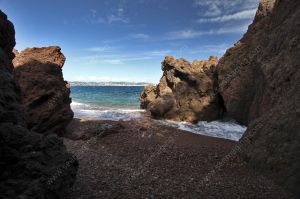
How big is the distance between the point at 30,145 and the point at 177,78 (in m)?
26.1

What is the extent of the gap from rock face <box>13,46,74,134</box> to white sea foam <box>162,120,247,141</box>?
32.1ft

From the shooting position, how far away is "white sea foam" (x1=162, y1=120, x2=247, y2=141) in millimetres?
19891

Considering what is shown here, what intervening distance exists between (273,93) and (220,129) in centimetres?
932

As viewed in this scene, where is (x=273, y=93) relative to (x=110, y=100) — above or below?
above

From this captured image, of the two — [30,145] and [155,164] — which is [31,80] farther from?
[30,145]

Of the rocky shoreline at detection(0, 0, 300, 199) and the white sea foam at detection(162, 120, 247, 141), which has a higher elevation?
the rocky shoreline at detection(0, 0, 300, 199)

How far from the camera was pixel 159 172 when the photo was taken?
1002 centimetres

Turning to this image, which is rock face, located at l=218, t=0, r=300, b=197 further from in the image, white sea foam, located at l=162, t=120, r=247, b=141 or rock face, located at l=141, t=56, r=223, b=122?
rock face, located at l=141, t=56, r=223, b=122

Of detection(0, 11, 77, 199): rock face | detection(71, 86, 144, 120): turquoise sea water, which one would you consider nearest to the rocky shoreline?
detection(0, 11, 77, 199): rock face

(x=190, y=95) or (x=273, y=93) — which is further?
(x=190, y=95)

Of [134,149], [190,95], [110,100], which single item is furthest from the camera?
[110,100]

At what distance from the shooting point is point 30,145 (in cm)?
640

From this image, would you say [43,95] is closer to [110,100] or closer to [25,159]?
[25,159]

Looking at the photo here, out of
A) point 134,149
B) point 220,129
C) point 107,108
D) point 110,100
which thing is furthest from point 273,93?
point 110,100
